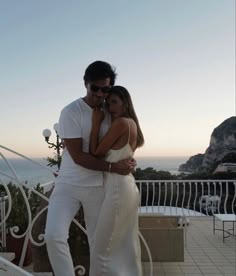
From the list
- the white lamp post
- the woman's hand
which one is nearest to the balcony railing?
the white lamp post

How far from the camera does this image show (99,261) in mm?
2656

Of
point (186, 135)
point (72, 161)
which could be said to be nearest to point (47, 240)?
point (72, 161)

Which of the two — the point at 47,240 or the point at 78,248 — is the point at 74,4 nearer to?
the point at 78,248

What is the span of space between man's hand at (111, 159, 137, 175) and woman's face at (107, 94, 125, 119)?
27 centimetres

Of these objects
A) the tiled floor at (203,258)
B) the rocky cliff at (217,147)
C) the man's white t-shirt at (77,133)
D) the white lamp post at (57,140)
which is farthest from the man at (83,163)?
the rocky cliff at (217,147)

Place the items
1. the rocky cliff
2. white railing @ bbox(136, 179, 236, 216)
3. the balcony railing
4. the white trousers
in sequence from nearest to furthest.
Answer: the white trousers, the balcony railing, white railing @ bbox(136, 179, 236, 216), the rocky cliff

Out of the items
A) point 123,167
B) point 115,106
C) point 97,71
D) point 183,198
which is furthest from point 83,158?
point 183,198

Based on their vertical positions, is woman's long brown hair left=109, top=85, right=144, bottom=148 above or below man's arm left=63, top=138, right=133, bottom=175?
above

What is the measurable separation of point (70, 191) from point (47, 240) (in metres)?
0.30

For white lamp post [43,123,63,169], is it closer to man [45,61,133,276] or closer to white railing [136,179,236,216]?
white railing [136,179,236,216]

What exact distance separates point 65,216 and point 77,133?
0.46 meters

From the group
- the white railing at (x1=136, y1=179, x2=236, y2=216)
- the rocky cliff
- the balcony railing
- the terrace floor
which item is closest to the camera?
the balcony railing

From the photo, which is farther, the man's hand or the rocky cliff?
the rocky cliff

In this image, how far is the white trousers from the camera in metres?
2.35
